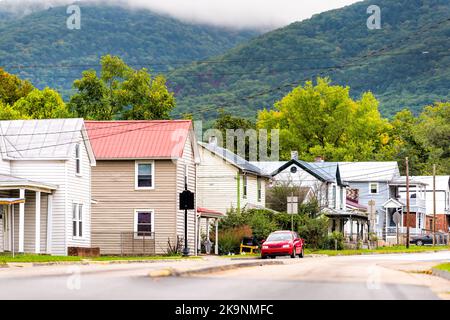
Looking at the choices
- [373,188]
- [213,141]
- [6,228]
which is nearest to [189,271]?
[6,228]

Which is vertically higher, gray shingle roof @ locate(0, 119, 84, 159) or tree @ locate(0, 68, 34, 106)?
tree @ locate(0, 68, 34, 106)

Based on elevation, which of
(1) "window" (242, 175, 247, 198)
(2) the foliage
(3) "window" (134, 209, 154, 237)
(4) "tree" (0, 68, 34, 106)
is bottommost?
(3) "window" (134, 209, 154, 237)

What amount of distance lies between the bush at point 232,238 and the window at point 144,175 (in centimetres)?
743

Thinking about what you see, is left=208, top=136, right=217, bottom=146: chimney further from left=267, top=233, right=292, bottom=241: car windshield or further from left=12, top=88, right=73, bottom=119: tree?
left=267, top=233, right=292, bottom=241: car windshield

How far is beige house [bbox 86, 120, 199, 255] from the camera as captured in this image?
5416cm

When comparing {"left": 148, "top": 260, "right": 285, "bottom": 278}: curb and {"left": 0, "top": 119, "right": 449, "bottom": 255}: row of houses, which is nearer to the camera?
{"left": 148, "top": 260, "right": 285, "bottom": 278}: curb

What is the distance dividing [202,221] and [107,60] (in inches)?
1117

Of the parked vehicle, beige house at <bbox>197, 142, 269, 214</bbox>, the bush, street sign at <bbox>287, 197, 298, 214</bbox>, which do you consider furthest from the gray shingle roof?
the parked vehicle

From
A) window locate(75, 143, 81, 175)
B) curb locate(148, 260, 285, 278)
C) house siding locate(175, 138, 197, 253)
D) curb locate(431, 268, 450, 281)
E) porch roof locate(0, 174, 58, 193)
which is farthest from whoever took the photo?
house siding locate(175, 138, 197, 253)

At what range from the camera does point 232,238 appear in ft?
196

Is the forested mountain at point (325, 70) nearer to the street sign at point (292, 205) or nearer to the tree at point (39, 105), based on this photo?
the tree at point (39, 105)

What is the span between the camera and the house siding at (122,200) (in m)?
54.4

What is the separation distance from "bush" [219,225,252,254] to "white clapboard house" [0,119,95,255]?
11681mm
